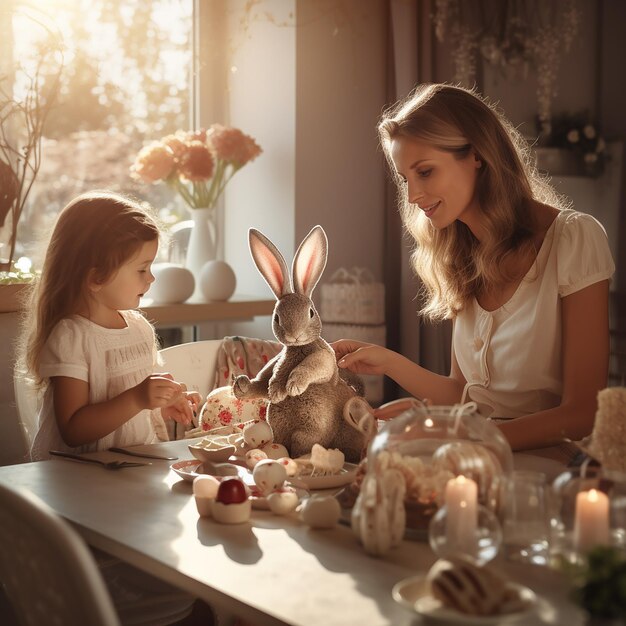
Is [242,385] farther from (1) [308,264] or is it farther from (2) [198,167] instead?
(2) [198,167]

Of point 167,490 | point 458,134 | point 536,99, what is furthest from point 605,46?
point 167,490

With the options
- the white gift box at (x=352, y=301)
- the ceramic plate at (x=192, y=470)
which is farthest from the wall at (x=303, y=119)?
the ceramic plate at (x=192, y=470)

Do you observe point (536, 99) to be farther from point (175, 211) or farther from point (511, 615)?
point (511, 615)

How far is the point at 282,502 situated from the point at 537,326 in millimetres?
808

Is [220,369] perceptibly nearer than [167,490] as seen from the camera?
No

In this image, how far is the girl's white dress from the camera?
1.93m

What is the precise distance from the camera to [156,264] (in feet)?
11.4

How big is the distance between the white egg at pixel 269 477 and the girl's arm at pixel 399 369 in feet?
1.26

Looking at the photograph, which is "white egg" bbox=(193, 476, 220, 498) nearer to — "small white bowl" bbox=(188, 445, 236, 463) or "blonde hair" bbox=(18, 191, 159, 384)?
"small white bowl" bbox=(188, 445, 236, 463)

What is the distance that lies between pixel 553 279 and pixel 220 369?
3.18 ft

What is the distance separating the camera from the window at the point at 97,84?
3.17 metres

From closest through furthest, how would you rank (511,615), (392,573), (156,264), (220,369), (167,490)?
(511,615) → (392,573) → (167,490) → (220,369) → (156,264)

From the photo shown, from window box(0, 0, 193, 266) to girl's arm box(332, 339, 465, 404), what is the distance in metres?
1.63

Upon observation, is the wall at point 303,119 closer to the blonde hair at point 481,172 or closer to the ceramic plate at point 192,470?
the blonde hair at point 481,172
